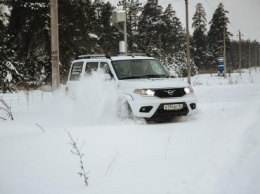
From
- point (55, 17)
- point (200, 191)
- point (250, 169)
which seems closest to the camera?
point (200, 191)

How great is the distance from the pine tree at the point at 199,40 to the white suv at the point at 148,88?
73.3m

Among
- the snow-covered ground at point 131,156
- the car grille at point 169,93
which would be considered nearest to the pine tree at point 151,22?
the car grille at point 169,93

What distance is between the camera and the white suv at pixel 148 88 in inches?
320

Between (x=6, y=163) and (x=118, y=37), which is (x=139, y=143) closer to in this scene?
(x=6, y=163)

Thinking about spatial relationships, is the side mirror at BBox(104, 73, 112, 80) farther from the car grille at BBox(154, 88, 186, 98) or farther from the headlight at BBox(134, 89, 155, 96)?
the car grille at BBox(154, 88, 186, 98)

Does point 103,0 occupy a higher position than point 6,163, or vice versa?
point 103,0

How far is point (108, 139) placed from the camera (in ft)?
20.9

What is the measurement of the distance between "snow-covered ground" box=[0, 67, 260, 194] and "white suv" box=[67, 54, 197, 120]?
0.41 m

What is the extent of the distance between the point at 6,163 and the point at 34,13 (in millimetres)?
19260

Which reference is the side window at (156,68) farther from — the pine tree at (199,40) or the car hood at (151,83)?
the pine tree at (199,40)

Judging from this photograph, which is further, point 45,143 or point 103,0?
point 103,0

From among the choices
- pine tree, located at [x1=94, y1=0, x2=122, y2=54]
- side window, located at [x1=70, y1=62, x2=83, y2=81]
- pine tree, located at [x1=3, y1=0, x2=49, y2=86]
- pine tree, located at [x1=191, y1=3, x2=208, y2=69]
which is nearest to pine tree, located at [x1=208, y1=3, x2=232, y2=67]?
pine tree, located at [x1=191, y1=3, x2=208, y2=69]

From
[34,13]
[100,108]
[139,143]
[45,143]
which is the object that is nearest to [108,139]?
[139,143]

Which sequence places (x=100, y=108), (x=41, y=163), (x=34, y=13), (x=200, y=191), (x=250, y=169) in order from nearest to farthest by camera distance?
(x=200, y=191) < (x=250, y=169) < (x=41, y=163) < (x=100, y=108) < (x=34, y=13)
